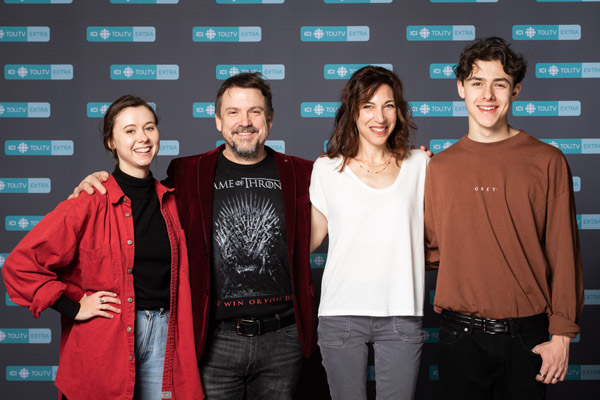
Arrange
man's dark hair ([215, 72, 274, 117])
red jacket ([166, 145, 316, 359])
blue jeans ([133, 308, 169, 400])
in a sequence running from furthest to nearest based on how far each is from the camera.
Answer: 1. man's dark hair ([215, 72, 274, 117])
2. red jacket ([166, 145, 316, 359])
3. blue jeans ([133, 308, 169, 400])

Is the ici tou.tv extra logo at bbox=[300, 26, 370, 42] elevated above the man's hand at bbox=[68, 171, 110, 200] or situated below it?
above

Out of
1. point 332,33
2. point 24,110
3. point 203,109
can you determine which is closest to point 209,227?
point 203,109

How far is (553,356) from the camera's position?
169cm

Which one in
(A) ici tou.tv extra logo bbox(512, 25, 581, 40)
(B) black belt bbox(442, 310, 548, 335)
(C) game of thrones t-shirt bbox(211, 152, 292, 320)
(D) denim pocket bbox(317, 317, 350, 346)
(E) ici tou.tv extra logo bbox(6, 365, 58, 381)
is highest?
(A) ici tou.tv extra logo bbox(512, 25, 581, 40)

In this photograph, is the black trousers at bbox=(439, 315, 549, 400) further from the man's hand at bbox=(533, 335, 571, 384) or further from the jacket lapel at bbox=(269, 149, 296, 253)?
the jacket lapel at bbox=(269, 149, 296, 253)

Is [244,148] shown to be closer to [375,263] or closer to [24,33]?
[375,263]

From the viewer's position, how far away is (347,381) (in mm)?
1854

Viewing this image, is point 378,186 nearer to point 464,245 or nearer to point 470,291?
point 464,245

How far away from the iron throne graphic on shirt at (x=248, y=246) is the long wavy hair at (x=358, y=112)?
36 centimetres

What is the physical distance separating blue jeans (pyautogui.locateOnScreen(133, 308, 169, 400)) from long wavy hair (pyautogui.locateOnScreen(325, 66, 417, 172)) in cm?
85

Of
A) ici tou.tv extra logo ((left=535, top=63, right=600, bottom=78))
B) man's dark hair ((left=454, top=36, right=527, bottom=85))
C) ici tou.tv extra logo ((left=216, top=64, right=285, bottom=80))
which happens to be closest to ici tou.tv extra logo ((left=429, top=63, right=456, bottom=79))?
ici tou.tv extra logo ((left=535, top=63, right=600, bottom=78))

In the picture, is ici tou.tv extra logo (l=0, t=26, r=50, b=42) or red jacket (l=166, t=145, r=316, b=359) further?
ici tou.tv extra logo (l=0, t=26, r=50, b=42)

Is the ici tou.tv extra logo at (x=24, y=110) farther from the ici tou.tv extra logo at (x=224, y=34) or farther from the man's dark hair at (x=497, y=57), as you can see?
the man's dark hair at (x=497, y=57)

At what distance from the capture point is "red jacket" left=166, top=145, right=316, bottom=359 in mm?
1950
